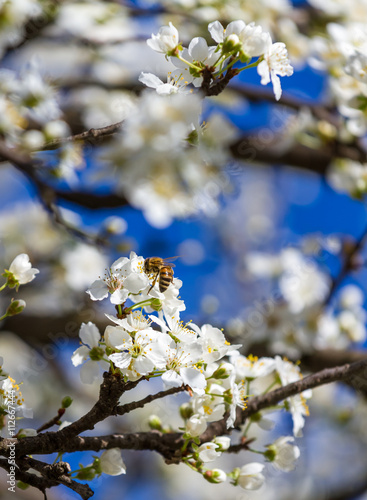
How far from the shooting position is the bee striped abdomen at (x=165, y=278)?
3.32 feet

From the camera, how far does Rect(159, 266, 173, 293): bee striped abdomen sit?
101 centimetres

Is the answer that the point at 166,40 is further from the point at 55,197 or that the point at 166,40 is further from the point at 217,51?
the point at 55,197

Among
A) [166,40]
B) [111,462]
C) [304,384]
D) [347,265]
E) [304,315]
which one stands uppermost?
[166,40]

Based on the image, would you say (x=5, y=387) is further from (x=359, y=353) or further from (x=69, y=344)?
(x=359, y=353)

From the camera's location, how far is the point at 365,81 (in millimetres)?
1590

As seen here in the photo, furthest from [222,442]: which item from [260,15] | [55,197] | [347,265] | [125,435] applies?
[260,15]

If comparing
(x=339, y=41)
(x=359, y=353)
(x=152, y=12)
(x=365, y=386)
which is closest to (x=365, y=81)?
(x=339, y=41)

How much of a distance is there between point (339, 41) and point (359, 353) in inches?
46.6

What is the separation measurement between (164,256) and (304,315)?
4.33 ft

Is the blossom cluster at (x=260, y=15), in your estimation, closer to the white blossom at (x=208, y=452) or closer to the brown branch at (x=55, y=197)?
the brown branch at (x=55, y=197)

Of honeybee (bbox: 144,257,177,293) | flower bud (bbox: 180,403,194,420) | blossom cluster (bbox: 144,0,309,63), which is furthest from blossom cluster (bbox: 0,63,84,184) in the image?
flower bud (bbox: 180,403,194,420)

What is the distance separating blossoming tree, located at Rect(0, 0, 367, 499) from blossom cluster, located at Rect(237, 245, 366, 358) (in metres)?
0.01

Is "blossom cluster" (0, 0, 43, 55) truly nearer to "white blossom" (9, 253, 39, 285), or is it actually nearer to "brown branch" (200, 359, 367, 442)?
"white blossom" (9, 253, 39, 285)

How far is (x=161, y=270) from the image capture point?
112cm
